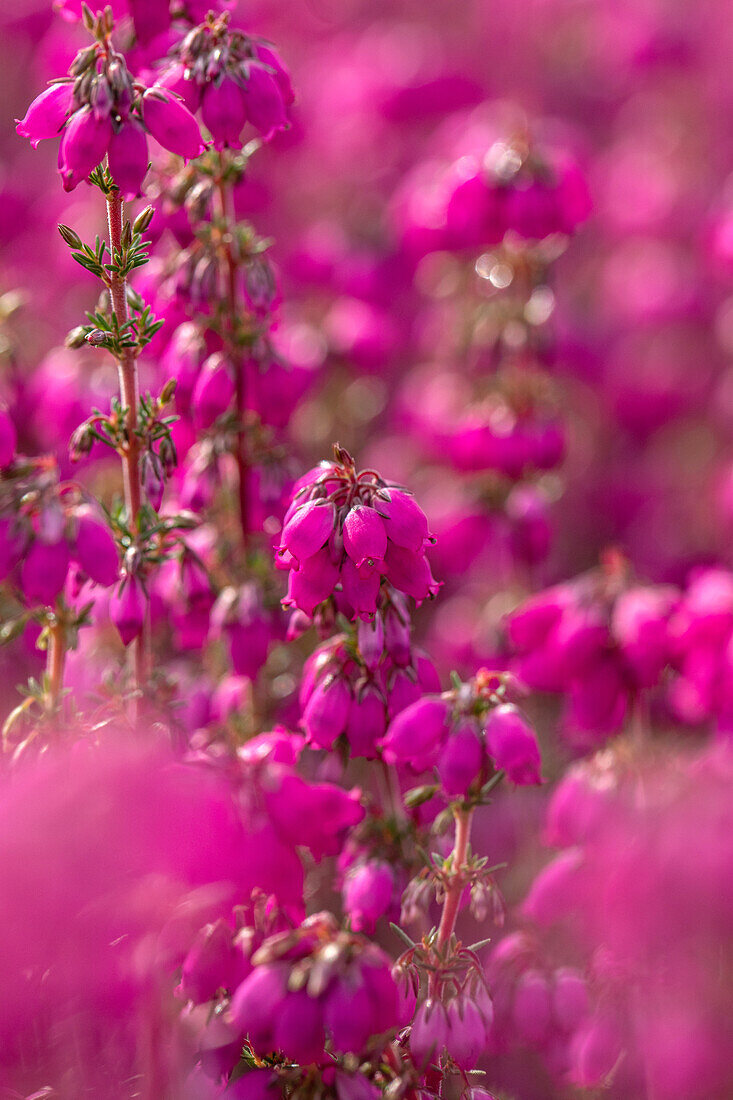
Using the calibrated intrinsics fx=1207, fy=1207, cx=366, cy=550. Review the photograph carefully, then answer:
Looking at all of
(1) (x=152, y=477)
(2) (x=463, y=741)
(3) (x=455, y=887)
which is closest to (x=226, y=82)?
(1) (x=152, y=477)

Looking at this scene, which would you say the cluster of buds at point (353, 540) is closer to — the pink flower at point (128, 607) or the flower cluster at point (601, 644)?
the pink flower at point (128, 607)

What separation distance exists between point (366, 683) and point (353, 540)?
0.35 metres

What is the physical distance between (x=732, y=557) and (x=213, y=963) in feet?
7.85

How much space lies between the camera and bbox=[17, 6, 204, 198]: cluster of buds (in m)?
1.47

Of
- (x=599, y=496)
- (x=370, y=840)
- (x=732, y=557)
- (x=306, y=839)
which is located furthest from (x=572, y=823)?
(x=599, y=496)

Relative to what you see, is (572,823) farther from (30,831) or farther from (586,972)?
(30,831)

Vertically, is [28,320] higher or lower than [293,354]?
higher

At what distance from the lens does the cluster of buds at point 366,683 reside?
1.64 m

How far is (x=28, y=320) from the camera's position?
3678mm

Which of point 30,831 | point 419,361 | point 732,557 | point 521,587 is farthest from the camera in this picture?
point 419,361

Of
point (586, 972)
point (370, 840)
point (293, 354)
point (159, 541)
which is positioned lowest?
point (586, 972)

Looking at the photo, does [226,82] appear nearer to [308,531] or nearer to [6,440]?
[6,440]

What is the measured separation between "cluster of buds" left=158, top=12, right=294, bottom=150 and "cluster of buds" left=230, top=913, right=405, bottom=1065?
1.08 metres

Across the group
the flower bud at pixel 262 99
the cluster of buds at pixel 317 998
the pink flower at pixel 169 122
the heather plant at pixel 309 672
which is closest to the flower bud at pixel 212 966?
the heather plant at pixel 309 672
